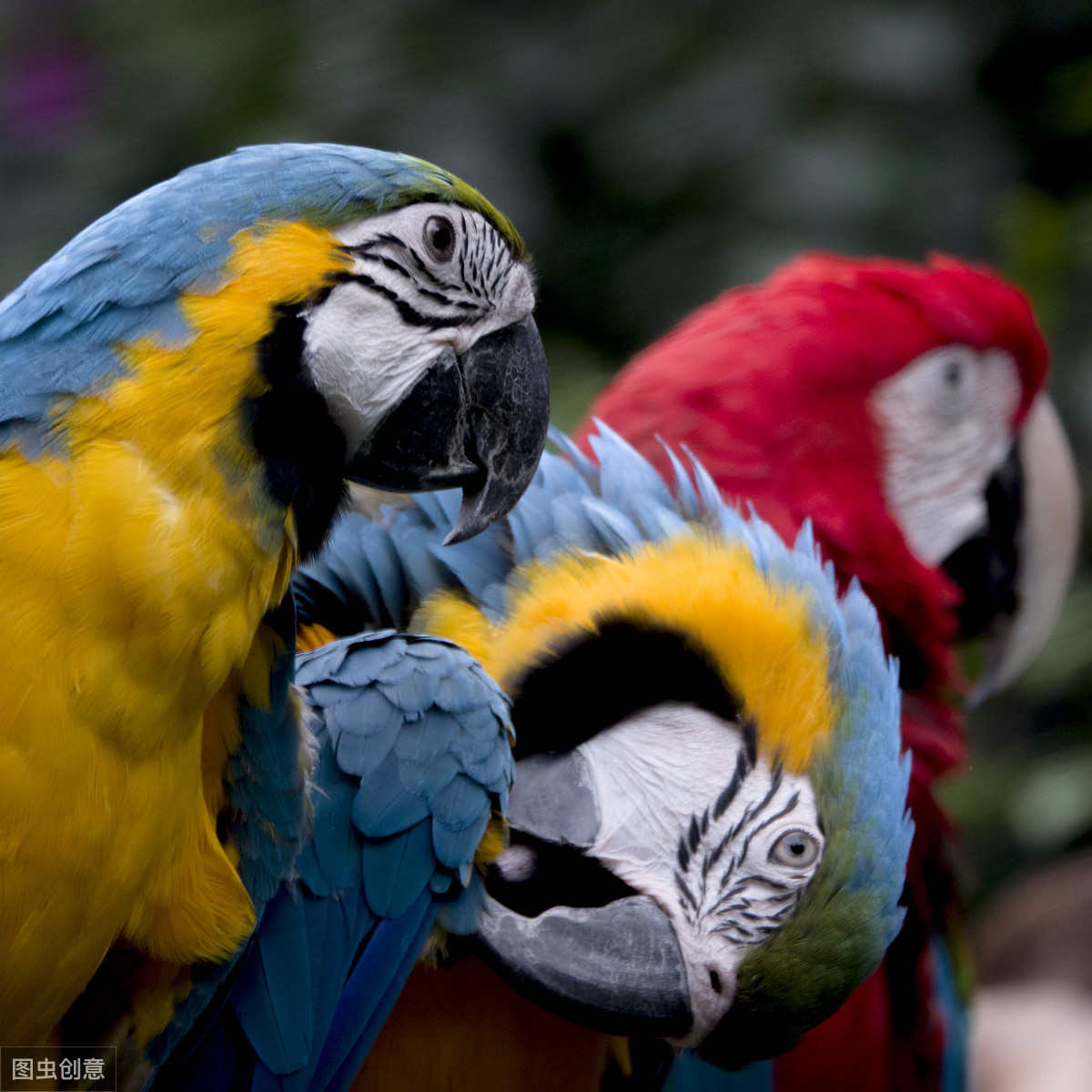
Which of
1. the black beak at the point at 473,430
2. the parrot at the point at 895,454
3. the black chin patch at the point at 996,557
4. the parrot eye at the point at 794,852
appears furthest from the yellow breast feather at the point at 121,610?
the black chin patch at the point at 996,557

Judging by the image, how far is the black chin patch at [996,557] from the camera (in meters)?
1.67

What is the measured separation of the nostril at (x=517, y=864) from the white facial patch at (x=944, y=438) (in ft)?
2.35

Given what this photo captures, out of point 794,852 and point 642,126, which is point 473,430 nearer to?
point 794,852

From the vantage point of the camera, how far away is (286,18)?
2100mm

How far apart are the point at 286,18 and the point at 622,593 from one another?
58.3 inches

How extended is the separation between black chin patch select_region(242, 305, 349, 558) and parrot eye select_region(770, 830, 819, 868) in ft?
1.52

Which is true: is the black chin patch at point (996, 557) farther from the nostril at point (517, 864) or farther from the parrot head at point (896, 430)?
the nostril at point (517, 864)

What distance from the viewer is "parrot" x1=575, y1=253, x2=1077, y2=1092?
141 cm

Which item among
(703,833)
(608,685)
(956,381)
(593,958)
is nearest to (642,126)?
(956,381)

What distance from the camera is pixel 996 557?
1688mm

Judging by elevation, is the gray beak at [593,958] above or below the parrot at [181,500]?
below

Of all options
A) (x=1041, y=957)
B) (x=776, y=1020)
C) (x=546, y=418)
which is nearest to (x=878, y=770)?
(x=776, y=1020)

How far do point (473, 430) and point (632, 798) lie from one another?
1.14 ft

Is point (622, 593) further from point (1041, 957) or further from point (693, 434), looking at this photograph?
point (1041, 957)
